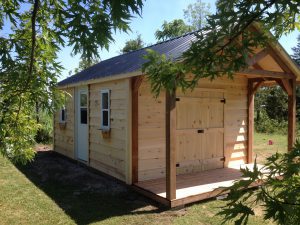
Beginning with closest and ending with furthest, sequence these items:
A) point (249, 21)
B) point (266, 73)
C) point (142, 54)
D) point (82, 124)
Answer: point (249, 21) → point (266, 73) → point (142, 54) → point (82, 124)

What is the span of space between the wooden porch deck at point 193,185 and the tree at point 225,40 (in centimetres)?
323

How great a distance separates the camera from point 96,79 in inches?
316

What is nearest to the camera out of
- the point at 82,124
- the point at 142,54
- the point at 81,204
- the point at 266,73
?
the point at 81,204

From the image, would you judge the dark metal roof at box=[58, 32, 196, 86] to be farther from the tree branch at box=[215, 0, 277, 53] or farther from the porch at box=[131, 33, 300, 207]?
the tree branch at box=[215, 0, 277, 53]

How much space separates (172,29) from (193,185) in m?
20.7

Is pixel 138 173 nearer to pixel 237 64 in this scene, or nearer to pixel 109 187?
pixel 109 187

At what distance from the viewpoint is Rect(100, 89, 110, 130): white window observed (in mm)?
7820

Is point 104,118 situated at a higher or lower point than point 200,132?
higher

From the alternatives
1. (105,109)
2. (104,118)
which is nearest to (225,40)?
(105,109)

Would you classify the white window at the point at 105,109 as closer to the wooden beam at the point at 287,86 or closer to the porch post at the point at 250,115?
the porch post at the point at 250,115

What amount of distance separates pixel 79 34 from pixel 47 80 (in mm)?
1206

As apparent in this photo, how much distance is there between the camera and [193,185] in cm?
650

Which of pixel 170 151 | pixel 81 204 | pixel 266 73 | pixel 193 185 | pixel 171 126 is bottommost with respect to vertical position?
pixel 81 204

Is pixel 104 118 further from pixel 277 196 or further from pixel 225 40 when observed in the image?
pixel 277 196
